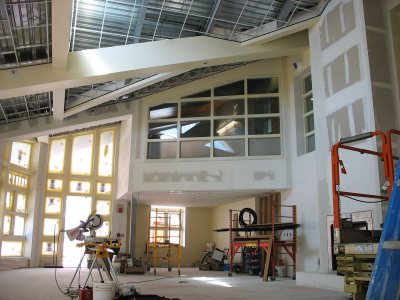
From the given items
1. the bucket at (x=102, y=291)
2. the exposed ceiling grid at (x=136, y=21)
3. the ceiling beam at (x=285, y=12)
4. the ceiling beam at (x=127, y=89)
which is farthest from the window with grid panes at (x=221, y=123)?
the bucket at (x=102, y=291)

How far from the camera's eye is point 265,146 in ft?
42.2

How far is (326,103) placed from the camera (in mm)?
9555

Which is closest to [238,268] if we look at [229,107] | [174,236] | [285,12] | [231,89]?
[174,236]

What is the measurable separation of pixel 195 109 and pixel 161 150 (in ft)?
5.81

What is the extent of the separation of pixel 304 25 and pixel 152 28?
3575 mm

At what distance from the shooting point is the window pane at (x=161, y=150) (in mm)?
13633

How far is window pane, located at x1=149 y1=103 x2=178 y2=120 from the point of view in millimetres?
14086

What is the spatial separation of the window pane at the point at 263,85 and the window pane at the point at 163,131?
9.05 ft

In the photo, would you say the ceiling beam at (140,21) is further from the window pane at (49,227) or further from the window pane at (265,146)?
the window pane at (49,227)

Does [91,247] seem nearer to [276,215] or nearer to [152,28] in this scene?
[152,28]

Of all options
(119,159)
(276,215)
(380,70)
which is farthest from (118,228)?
(380,70)

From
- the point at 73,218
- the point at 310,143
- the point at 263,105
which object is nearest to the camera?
the point at 310,143

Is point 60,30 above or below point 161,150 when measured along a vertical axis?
above

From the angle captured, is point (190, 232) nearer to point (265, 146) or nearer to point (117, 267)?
point (117, 267)
